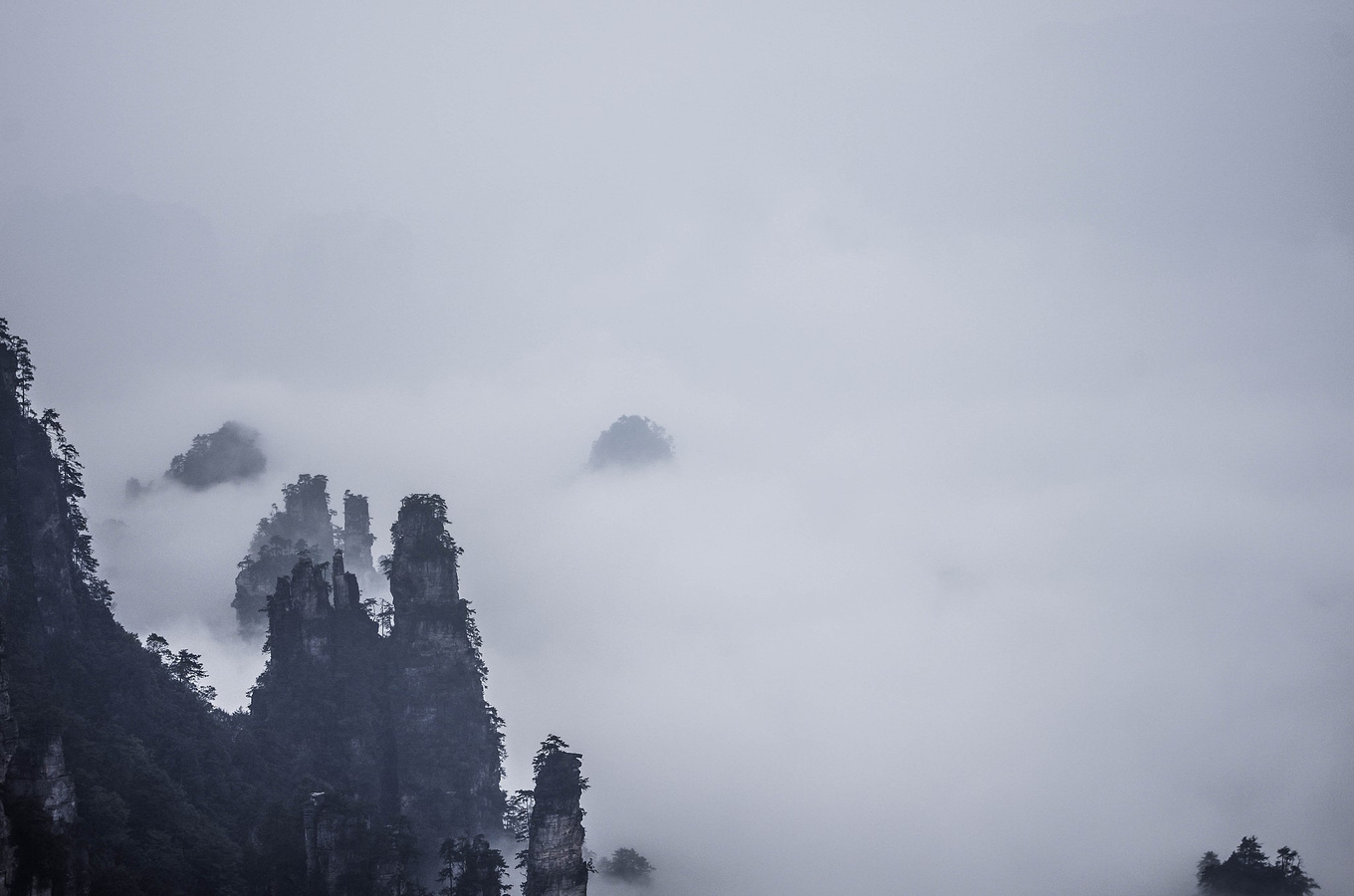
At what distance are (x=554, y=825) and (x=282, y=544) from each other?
73280 millimetres

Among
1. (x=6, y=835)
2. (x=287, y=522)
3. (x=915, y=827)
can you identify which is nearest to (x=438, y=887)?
(x=6, y=835)

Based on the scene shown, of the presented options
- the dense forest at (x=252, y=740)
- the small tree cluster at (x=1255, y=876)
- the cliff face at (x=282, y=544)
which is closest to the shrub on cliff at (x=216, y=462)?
the cliff face at (x=282, y=544)

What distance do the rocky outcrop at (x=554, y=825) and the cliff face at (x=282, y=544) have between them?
65428 millimetres

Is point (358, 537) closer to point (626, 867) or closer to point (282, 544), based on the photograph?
point (282, 544)

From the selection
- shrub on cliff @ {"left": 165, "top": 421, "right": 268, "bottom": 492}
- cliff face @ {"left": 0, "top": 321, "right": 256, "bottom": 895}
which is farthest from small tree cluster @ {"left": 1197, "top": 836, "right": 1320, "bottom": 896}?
shrub on cliff @ {"left": 165, "top": 421, "right": 268, "bottom": 492}

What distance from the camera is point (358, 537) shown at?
158 metres

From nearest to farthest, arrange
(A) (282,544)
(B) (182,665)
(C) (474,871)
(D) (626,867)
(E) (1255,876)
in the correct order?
(C) (474,871) < (B) (182,665) < (E) (1255,876) < (D) (626,867) < (A) (282,544)

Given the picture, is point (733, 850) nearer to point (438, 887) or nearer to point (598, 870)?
point (598, 870)

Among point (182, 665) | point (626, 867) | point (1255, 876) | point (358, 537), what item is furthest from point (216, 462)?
point (1255, 876)

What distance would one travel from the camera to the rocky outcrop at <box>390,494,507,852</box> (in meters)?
101

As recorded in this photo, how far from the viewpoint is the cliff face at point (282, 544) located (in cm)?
13850

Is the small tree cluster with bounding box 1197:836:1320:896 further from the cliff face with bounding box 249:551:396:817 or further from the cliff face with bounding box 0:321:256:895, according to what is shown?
the cliff face with bounding box 0:321:256:895

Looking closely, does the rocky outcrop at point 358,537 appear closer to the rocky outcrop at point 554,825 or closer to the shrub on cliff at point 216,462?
the shrub on cliff at point 216,462

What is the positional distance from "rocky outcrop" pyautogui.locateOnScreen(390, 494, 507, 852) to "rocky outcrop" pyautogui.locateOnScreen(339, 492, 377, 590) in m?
54.2
